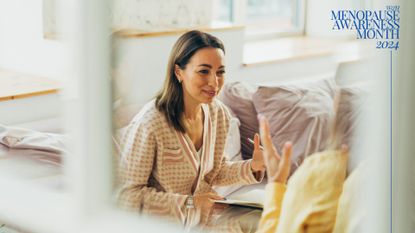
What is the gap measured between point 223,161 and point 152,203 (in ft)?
0.65

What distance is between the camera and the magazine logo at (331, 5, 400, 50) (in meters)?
1.25

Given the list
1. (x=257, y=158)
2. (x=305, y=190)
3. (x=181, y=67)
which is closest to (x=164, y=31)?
(x=181, y=67)

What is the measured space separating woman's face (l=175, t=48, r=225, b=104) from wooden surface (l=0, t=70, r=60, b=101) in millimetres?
441

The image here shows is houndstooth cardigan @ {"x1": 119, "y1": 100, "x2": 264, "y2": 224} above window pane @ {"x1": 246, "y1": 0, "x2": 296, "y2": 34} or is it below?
below

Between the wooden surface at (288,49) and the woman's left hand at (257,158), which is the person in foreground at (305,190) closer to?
the woman's left hand at (257,158)

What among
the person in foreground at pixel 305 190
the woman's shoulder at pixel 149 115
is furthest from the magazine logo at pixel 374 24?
the woman's shoulder at pixel 149 115

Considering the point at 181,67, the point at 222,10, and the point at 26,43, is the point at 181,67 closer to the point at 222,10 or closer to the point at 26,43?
the point at 222,10

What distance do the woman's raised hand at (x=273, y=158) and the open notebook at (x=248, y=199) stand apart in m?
0.04

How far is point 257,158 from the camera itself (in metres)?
1.45

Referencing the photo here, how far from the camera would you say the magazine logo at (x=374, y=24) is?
125 cm

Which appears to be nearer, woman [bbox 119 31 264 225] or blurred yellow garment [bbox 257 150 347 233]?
blurred yellow garment [bbox 257 150 347 233]

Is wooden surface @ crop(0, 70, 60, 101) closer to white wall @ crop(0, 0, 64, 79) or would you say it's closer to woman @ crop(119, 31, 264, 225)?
white wall @ crop(0, 0, 64, 79)

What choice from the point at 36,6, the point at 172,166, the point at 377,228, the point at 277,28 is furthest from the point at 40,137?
the point at 377,228

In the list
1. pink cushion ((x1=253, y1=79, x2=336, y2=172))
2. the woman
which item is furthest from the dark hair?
pink cushion ((x1=253, y1=79, x2=336, y2=172))
